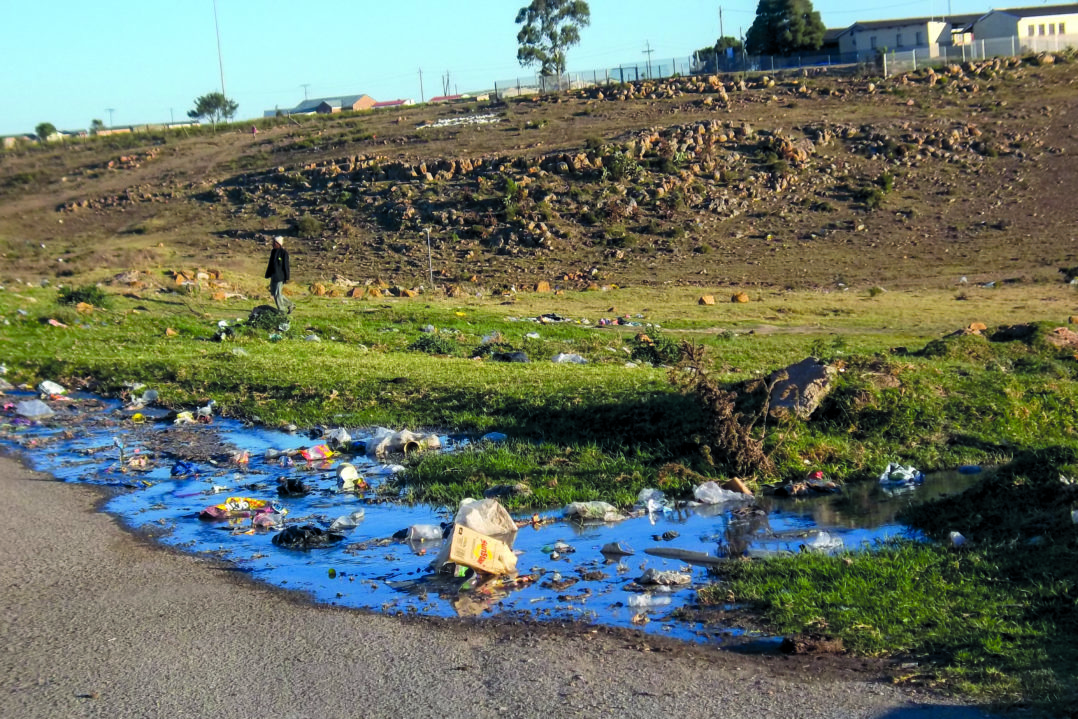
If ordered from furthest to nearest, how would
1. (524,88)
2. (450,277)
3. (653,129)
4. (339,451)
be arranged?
1. (524,88)
2. (653,129)
3. (450,277)
4. (339,451)

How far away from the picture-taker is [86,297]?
18141 millimetres

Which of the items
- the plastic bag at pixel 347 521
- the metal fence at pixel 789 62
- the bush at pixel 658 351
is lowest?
the bush at pixel 658 351

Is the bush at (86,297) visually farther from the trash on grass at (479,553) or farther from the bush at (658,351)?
the trash on grass at (479,553)

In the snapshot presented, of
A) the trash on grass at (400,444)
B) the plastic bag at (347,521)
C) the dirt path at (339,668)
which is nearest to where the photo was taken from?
the dirt path at (339,668)

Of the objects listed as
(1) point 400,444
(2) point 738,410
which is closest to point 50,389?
(1) point 400,444

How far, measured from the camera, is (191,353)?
14375 mm

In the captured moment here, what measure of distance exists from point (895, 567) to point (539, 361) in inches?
358

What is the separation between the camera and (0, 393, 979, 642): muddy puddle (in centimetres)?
548

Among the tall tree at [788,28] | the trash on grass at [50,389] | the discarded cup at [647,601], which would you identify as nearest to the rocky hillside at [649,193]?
the tall tree at [788,28]

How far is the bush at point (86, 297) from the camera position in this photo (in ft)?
59.3

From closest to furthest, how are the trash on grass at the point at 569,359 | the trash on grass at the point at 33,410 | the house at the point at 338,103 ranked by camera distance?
the trash on grass at the point at 33,410 < the trash on grass at the point at 569,359 < the house at the point at 338,103

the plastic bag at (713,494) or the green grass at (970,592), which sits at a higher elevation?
the green grass at (970,592)

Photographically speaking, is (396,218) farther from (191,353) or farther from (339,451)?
(339,451)

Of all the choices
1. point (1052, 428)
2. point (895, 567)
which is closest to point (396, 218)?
point (1052, 428)
